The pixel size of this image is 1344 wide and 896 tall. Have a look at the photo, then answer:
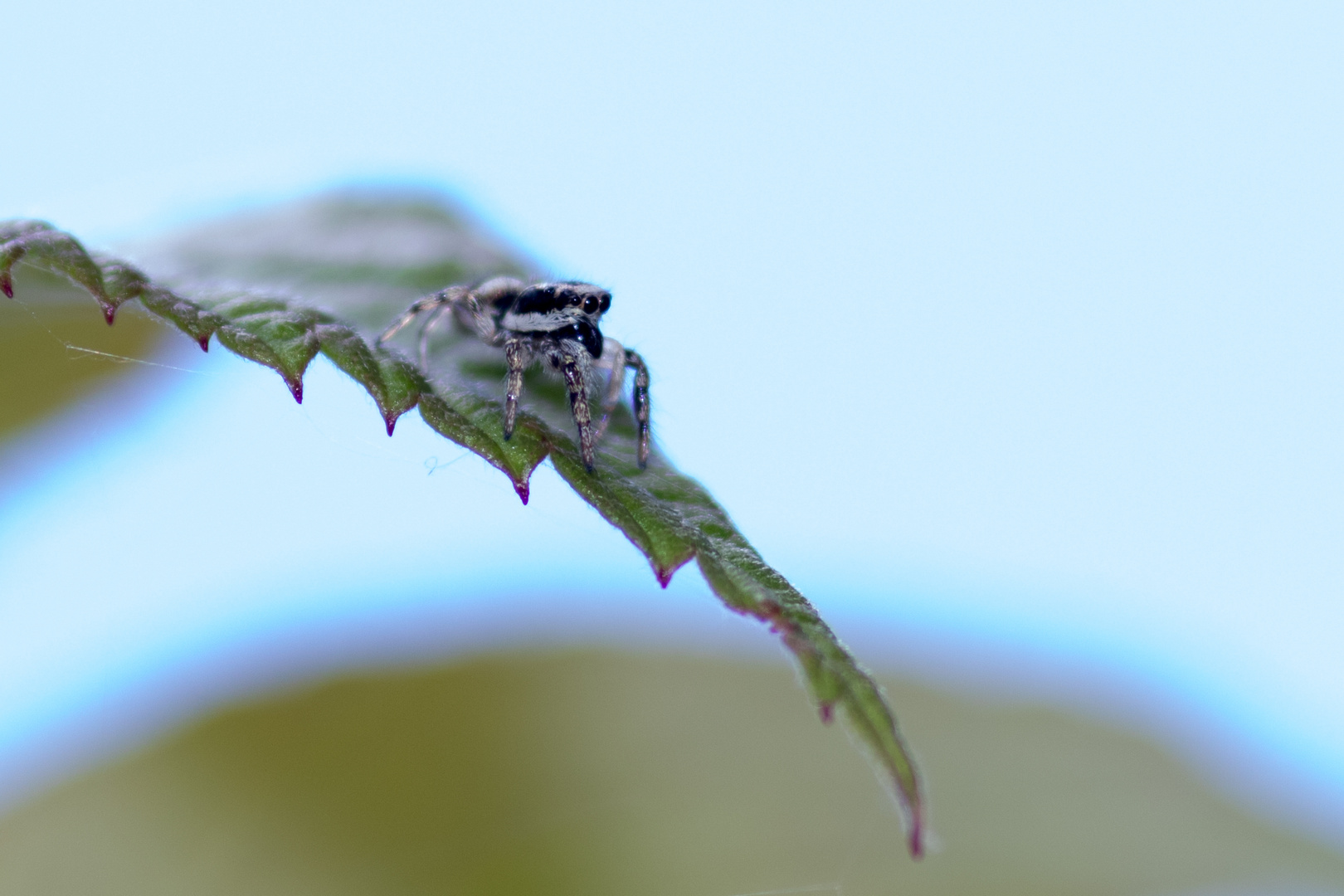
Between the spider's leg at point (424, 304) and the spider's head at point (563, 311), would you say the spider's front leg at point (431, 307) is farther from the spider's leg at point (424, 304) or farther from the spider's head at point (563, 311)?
the spider's head at point (563, 311)

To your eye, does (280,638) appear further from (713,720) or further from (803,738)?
(803,738)

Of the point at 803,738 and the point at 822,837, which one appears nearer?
the point at 822,837

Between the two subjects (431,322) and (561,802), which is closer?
(431,322)

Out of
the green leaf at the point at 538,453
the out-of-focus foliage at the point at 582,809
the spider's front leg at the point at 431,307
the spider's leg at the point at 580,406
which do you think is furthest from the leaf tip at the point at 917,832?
the spider's front leg at the point at 431,307

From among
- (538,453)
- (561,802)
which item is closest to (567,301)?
(538,453)

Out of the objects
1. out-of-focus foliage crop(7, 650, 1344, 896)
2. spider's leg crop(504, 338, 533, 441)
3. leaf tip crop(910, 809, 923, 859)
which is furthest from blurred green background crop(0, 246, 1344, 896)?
leaf tip crop(910, 809, 923, 859)

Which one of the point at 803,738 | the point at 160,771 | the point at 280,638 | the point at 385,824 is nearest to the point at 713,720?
the point at 803,738

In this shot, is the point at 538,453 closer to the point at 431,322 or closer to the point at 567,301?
the point at 567,301
